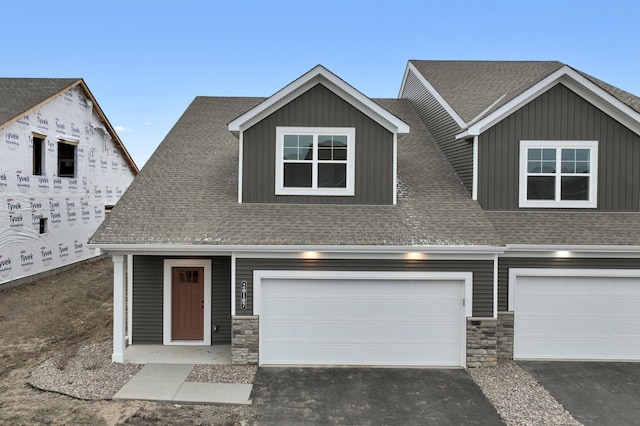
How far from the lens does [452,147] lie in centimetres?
1220

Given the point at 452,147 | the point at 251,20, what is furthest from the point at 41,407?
the point at 251,20

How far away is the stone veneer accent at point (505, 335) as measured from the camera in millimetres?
9383

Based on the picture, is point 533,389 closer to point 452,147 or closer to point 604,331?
point 604,331

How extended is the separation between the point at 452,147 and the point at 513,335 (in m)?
5.56

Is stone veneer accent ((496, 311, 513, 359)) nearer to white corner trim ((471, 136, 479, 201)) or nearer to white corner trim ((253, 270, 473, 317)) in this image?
white corner trim ((253, 270, 473, 317))

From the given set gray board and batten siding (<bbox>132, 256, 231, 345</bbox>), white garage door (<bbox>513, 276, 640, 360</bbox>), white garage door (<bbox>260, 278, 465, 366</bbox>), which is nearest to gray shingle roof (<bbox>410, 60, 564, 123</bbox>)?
white garage door (<bbox>513, 276, 640, 360</bbox>)

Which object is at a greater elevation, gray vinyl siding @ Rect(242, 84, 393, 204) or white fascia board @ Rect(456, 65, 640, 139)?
white fascia board @ Rect(456, 65, 640, 139)

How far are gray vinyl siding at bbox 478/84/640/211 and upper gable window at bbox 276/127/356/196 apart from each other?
3444mm

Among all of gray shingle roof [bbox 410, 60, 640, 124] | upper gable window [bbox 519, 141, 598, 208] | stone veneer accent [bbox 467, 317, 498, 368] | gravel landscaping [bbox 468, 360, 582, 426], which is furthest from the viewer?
gray shingle roof [bbox 410, 60, 640, 124]

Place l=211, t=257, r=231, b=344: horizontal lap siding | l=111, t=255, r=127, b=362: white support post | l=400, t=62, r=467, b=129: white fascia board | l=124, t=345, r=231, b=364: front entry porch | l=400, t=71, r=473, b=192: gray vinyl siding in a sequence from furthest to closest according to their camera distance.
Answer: l=400, t=62, r=467, b=129: white fascia board < l=400, t=71, r=473, b=192: gray vinyl siding < l=211, t=257, r=231, b=344: horizontal lap siding < l=124, t=345, r=231, b=364: front entry porch < l=111, t=255, r=127, b=362: white support post

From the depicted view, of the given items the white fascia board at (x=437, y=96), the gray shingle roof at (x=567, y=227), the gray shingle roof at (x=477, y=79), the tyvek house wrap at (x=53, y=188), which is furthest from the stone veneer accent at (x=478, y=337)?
the tyvek house wrap at (x=53, y=188)

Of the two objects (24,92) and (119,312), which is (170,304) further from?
(24,92)

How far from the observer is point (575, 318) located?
944 centimetres

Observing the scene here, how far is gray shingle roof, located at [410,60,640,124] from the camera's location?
481 inches
